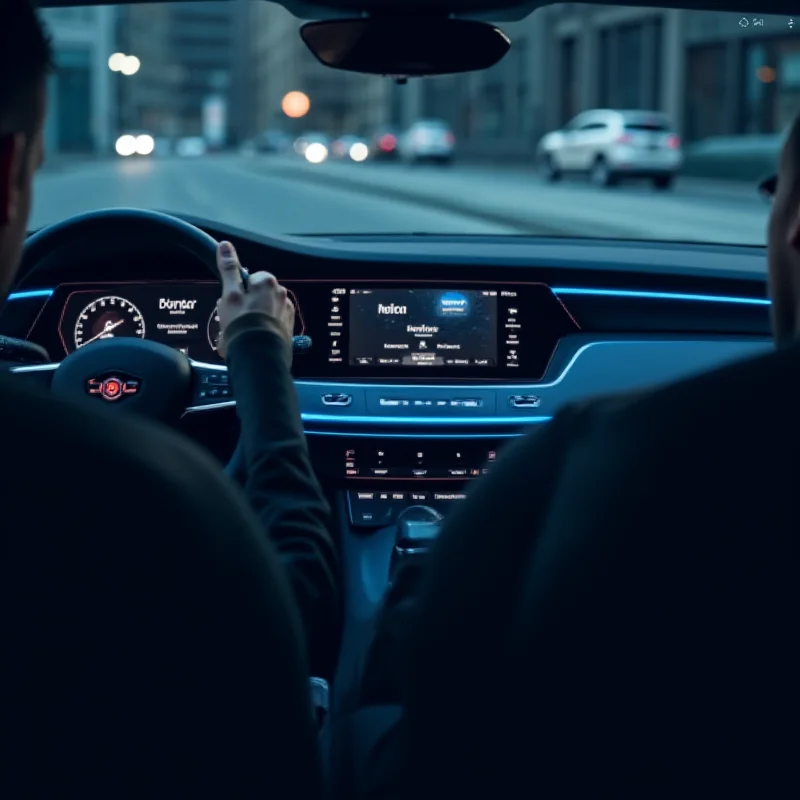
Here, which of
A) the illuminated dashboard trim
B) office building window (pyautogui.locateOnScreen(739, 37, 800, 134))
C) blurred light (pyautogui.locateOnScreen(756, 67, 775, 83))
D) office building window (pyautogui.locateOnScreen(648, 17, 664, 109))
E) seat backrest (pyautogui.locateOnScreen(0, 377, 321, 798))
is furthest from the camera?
office building window (pyautogui.locateOnScreen(648, 17, 664, 109))

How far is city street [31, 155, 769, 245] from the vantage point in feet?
61.2

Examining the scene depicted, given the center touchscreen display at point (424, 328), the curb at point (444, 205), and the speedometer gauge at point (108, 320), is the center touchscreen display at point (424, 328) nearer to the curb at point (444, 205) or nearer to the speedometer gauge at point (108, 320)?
the speedometer gauge at point (108, 320)

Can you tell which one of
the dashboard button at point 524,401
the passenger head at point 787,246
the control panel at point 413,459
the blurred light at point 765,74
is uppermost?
the blurred light at point 765,74

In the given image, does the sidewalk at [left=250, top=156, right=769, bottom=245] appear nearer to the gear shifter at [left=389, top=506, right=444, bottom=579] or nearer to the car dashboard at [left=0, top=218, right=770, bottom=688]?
the car dashboard at [left=0, top=218, right=770, bottom=688]

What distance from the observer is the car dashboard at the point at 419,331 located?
4039mm

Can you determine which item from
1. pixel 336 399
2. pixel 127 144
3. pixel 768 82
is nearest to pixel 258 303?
pixel 336 399

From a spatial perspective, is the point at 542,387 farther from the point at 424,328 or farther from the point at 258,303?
Result: the point at 258,303

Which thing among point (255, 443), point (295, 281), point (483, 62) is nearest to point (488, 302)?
point (295, 281)

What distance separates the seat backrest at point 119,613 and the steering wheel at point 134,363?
6.08 feet

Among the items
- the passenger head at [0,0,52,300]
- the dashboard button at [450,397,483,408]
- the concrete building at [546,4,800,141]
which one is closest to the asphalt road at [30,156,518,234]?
the dashboard button at [450,397,483,408]

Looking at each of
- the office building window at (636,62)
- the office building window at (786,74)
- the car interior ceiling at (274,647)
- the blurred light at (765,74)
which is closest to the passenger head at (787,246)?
the car interior ceiling at (274,647)

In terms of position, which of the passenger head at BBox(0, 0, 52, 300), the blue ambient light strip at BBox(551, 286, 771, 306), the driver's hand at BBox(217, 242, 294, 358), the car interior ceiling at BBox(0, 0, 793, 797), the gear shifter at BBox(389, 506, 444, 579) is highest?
the passenger head at BBox(0, 0, 52, 300)

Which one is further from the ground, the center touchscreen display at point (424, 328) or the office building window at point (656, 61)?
the office building window at point (656, 61)

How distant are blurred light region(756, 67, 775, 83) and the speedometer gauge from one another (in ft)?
115
